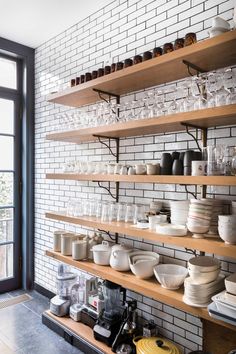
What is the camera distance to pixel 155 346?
1946mm

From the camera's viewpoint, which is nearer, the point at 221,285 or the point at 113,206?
the point at 221,285

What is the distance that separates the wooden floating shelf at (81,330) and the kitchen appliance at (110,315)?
0.04m

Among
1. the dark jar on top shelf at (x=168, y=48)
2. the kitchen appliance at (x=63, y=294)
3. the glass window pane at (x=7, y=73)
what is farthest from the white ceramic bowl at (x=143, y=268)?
the glass window pane at (x=7, y=73)

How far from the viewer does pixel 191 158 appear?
174cm

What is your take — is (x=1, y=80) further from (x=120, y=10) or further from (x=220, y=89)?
(x=220, y=89)

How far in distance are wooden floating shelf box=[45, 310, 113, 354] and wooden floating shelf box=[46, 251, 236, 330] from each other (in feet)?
1.86

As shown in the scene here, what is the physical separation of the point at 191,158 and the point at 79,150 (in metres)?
1.56

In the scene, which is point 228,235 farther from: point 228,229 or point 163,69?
point 163,69

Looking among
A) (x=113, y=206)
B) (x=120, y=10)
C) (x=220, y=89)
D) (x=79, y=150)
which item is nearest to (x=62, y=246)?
(x=113, y=206)

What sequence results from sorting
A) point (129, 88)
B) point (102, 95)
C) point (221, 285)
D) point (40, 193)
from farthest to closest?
point (40, 193) → point (102, 95) → point (129, 88) → point (221, 285)

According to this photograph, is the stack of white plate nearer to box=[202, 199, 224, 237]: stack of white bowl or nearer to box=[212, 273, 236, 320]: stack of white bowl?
box=[212, 273, 236, 320]: stack of white bowl

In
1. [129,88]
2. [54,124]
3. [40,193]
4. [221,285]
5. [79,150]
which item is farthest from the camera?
[40,193]


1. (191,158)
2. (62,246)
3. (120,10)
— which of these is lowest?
(62,246)

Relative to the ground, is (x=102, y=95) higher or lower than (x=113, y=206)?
higher
